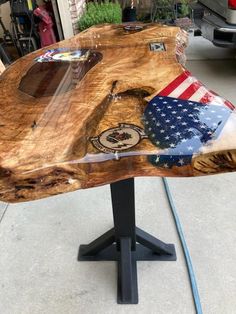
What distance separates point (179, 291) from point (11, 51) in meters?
3.84

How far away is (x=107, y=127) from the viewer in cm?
94

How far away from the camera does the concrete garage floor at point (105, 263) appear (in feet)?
4.54

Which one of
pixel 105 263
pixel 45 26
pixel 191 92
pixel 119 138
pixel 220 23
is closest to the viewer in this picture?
pixel 119 138

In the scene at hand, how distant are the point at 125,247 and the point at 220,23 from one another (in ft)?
8.18

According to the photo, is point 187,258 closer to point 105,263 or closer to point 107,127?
point 105,263

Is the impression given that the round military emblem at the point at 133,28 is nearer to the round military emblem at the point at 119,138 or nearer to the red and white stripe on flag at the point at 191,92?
the red and white stripe on flag at the point at 191,92

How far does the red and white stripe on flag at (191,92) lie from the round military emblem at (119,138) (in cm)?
24

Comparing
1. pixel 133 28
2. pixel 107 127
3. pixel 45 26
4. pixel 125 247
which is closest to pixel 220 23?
pixel 133 28

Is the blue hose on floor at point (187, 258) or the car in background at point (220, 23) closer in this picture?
the blue hose on floor at point (187, 258)

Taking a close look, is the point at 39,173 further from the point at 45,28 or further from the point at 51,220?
the point at 45,28

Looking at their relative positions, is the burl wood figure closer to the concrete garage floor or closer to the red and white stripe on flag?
the red and white stripe on flag

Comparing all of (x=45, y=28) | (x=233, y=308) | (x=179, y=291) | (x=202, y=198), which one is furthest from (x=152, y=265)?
(x=45, y=28)

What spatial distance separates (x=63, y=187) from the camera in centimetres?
78

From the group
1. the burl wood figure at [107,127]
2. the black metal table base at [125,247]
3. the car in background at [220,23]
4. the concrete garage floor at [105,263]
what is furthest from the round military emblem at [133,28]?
the car in background at [220,23]
